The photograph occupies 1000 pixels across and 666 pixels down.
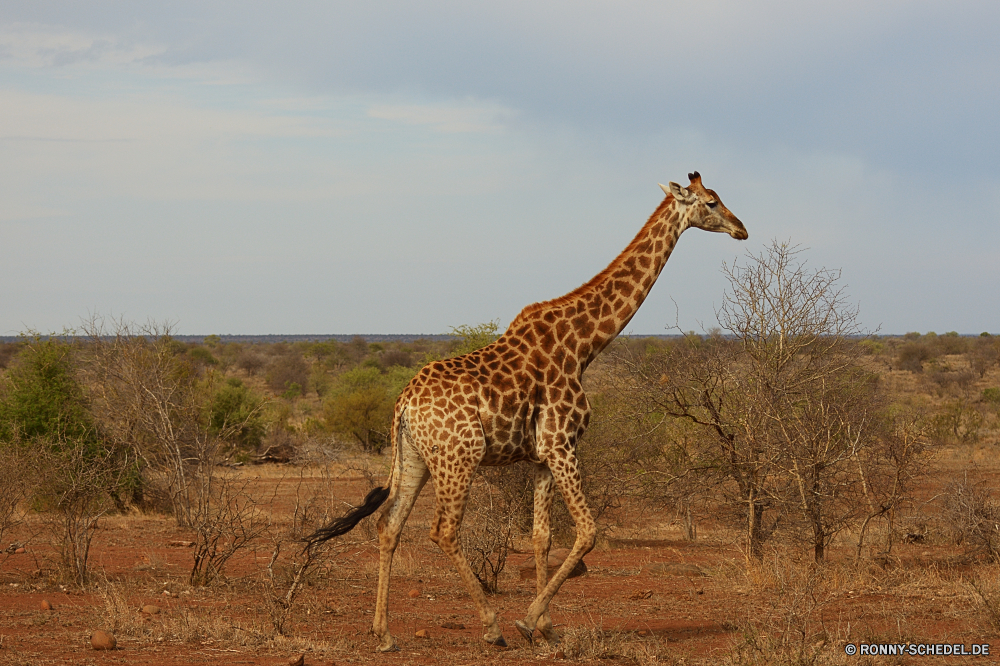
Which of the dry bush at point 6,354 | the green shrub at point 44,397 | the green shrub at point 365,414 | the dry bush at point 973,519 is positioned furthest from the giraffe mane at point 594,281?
the dry bush at point 6,354

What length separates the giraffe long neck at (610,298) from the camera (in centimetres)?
819

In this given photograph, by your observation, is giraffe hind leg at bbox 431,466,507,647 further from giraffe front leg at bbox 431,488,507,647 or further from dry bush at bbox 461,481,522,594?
dry bush at bbox 461,481,522,594

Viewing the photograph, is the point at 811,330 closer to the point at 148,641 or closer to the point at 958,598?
the point at 958,598

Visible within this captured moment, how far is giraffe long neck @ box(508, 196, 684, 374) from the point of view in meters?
8.19

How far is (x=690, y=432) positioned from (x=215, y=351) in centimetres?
6821

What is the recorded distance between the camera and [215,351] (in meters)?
77.5

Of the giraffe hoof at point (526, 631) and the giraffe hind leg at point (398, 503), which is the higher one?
the giraffe hind leg at point (398, 503)

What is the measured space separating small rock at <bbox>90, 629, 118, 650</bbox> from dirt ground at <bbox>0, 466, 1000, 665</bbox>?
7 centimetres

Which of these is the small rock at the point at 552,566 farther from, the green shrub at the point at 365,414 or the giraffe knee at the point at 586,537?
the green shrub at the point at 365,414

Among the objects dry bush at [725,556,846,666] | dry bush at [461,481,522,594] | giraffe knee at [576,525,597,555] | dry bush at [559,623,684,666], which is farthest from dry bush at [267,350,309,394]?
dry bush at [559,623,684,666]

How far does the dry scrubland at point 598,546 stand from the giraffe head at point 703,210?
307 cm

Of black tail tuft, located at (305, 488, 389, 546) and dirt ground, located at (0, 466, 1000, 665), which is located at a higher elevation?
black tail tuft, located at (305, 488, 389, 546)

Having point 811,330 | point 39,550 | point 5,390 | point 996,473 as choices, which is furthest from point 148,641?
point 996,473

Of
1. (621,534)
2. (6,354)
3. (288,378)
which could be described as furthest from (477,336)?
(6,354)
